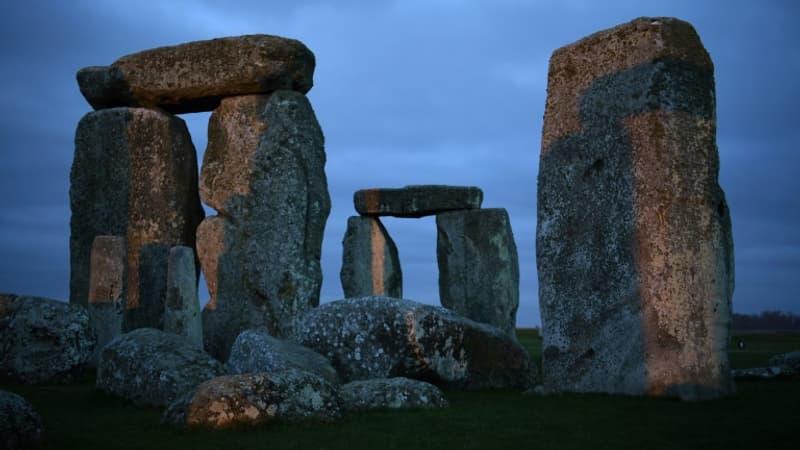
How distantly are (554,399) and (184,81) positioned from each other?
31.7 ft

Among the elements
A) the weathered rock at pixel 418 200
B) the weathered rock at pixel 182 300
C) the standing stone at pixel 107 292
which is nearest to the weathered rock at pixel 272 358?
the weathered rock at pixel 182 300

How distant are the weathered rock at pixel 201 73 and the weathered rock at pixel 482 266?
5.54 m

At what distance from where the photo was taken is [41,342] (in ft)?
35.1

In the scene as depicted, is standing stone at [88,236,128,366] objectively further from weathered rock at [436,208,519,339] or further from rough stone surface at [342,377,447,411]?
weathered rock at [436,208,519,339]

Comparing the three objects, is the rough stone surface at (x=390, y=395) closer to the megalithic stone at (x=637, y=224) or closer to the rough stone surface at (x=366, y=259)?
the megalithic stone at (x=637, y=224)

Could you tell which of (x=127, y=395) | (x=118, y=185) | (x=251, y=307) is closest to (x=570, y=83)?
A: (x=127, y=395)

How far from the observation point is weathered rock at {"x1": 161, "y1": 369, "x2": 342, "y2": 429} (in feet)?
20.3

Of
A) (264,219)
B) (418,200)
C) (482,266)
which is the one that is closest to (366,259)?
(418,200)

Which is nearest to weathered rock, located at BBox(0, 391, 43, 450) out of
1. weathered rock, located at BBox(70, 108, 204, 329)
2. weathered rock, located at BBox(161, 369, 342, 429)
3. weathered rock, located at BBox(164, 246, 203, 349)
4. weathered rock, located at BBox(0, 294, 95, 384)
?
weathered rock, located at BBox(161, 369, 342, 429)

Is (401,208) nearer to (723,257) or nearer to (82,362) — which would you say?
(82,362)

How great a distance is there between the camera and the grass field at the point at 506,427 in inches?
→ 223

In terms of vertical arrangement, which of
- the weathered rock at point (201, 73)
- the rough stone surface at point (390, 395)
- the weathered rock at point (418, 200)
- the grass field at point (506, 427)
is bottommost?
the grass field at point (506, 427)

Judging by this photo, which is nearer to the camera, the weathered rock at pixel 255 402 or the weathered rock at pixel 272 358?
the weathered rock at pixel 255 402

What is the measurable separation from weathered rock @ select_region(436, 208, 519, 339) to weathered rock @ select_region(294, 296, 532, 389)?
29.5 feet
